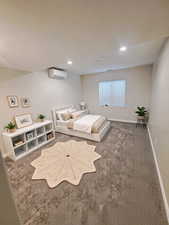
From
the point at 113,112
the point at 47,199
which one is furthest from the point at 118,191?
the point at 113,112

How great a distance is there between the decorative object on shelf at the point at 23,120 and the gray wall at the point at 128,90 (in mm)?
3453

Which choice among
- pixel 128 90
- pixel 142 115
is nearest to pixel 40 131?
pixel 142 115

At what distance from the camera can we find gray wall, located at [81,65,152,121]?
4184 millimetres

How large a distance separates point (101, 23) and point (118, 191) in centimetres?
240

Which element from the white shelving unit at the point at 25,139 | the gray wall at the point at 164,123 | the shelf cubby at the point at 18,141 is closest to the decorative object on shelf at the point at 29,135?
the white shelving unit at the point at 25,139

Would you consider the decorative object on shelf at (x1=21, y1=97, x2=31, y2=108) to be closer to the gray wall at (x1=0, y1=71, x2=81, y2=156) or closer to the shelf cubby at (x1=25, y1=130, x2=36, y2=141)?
the gray wall at (x1=0, y1=71, x2=81, y2=156)

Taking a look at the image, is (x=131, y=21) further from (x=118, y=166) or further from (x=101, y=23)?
(x=118, y=166)

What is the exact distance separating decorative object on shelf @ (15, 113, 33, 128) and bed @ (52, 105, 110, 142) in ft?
3.31

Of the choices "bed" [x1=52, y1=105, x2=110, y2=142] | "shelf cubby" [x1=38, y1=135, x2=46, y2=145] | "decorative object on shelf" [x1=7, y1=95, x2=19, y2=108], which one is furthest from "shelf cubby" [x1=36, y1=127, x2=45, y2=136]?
"decorative object on shelf" [x1=7, y1=95, x2=19, y2=108]

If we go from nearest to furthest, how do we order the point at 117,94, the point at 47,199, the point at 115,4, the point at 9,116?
the point at 115,4 < the point at 47,199 < the point at 9,116 < the point at 117,94

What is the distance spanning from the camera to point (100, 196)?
1.52 m

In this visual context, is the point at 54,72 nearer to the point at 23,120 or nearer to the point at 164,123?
the point at 23,120

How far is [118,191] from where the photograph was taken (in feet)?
5.19

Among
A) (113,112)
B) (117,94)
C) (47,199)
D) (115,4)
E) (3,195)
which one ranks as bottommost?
(47,199)
